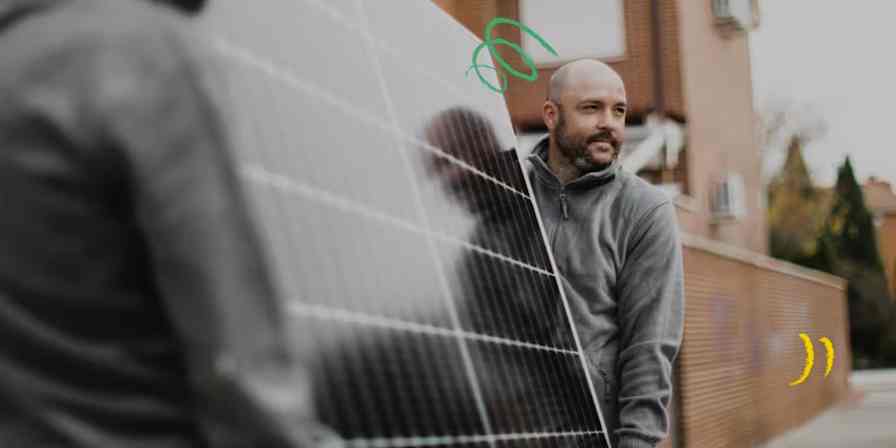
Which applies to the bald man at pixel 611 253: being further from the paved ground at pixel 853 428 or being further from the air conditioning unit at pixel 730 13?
the air conditioning unit at pixel 730 13

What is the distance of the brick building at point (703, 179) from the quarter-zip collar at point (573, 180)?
933 cm

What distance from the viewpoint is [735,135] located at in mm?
30781

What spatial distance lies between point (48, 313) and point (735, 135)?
1173 inches

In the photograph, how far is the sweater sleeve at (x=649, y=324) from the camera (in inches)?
167

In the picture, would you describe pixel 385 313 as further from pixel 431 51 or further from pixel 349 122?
pixel 431 51

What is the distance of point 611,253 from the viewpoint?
4.46 meters

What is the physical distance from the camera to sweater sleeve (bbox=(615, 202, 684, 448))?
13.9ft

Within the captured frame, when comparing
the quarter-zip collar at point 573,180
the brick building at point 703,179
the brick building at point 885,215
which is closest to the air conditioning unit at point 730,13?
the brick building at point 703,179

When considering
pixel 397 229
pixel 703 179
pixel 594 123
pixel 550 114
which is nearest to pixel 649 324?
pixel 594 123

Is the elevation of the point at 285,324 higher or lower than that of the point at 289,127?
lower

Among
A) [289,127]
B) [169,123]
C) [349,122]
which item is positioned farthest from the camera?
[349,122]

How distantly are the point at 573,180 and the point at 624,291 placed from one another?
1.32ft

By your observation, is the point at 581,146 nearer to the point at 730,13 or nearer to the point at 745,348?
the point at 745,348

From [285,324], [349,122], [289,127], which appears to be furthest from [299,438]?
[349,122]
